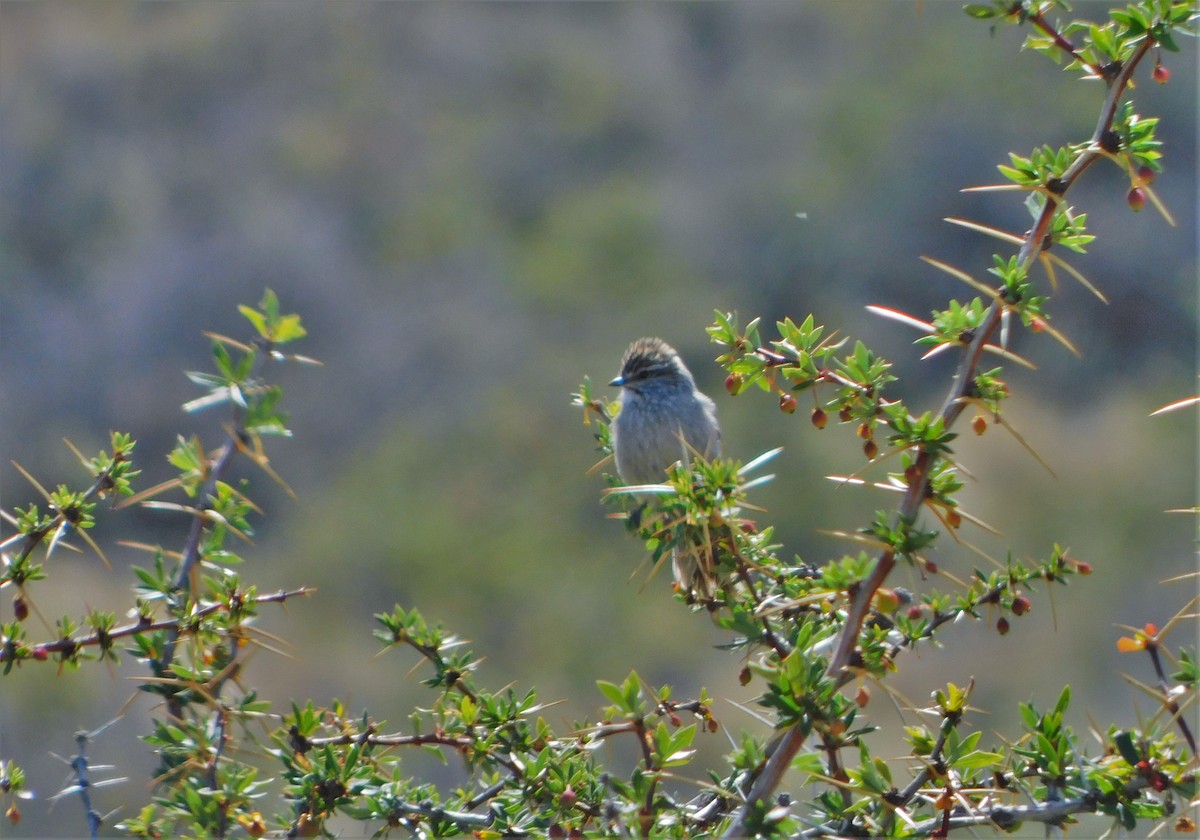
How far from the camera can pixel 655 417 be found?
258 inches

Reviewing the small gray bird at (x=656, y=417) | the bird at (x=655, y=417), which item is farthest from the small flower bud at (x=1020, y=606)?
the small gray bird at (x=656, y=417)

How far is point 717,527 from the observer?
2.91 m

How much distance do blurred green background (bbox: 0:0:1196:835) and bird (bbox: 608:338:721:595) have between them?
31.9 ft

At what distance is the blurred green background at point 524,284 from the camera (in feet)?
62.6

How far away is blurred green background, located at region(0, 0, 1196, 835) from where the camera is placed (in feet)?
62.6

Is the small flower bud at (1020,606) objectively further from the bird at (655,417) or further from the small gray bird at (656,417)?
the small gray bird at (656,417)

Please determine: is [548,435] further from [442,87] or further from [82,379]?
[442,87]

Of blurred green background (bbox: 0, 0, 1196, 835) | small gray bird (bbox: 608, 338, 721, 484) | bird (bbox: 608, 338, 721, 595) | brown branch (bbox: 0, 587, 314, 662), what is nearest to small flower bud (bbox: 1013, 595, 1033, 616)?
brown branch (bbox: 0, 587, 314, 662)

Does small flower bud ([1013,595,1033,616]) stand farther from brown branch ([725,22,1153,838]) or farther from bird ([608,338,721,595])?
bird ([608,338,721,595])

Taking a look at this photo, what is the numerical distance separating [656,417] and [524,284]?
20570 mm

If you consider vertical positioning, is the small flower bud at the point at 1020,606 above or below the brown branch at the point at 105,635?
above

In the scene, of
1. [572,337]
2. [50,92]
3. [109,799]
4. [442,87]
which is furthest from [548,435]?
[50,92]

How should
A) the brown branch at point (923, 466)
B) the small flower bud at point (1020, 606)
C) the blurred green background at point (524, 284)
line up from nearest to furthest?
the brown branch at point (923, 466) → the small flower bud at point (1020, 606) → the blurred green background at point (524, 284)

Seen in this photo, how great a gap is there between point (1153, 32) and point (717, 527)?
1.58 meters
